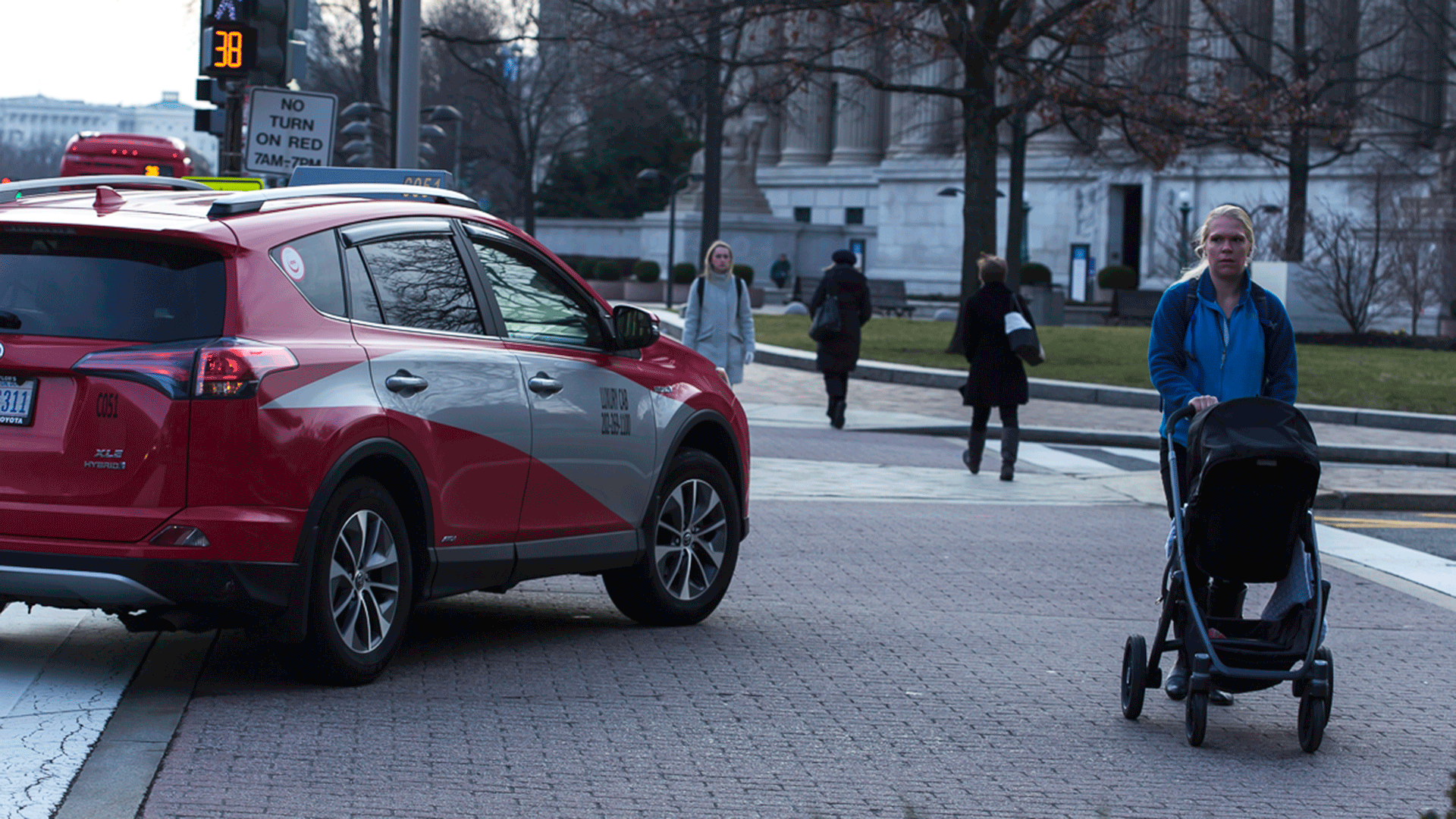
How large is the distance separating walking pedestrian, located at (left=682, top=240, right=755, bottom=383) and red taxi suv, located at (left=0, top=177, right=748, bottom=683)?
8.13 meters

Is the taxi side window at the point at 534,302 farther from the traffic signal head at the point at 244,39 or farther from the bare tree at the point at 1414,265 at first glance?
the bare tree at the point at 1414,265

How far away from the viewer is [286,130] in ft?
48.9

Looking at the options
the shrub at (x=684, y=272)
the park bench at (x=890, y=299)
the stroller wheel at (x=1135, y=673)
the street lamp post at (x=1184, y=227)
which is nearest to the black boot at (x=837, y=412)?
the stroller wheel at (x=1135, y=673)

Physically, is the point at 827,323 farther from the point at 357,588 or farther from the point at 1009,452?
the point at 357,588

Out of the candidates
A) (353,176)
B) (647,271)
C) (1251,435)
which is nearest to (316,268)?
(1251,435)

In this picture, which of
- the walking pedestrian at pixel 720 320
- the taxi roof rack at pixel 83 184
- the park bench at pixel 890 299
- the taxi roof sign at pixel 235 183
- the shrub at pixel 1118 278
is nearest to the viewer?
the taxi roof rack at pixel 83 184

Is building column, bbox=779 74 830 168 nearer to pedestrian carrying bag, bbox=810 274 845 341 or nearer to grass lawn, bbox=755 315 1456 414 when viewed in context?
grass lawn, bbox=755 315 1456 414

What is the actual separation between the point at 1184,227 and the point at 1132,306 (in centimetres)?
372

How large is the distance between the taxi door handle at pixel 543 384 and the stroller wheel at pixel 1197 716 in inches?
101

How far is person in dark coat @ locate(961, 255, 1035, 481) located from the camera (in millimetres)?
14227

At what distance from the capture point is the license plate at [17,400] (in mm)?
5551

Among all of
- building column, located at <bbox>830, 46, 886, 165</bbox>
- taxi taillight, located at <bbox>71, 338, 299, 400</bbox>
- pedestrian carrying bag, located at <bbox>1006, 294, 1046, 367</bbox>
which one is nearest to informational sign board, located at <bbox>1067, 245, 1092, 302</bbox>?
building column, located at <bbox>830, 46, 886, 165</bbox>

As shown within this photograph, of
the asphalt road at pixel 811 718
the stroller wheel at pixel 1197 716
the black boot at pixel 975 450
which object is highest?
the black boot at pixel 975 450

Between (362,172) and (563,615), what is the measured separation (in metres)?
4.07
